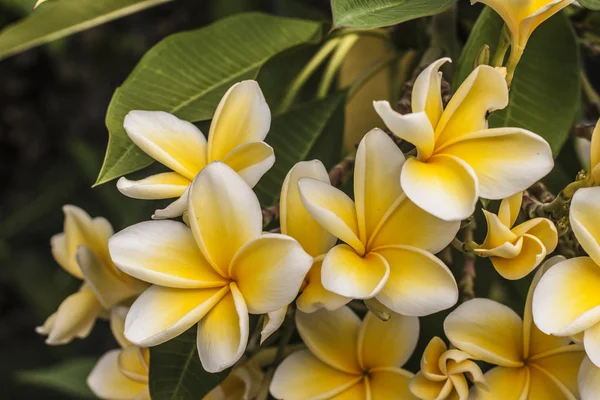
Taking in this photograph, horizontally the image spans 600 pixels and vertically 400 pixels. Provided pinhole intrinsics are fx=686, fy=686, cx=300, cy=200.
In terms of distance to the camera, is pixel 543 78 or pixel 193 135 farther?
pixel 543 78

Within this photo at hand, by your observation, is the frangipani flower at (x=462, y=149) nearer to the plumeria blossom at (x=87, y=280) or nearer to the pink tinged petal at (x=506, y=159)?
the pink tinged petal at (x=506, y=159)

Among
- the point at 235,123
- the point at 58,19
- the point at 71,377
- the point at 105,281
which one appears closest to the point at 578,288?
the point at 235,123

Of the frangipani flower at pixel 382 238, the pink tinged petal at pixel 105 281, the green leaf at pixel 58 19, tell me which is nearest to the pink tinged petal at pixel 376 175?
the frangipani flower at pixel 382 238

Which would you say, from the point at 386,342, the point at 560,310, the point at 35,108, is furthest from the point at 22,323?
the point at 560,310

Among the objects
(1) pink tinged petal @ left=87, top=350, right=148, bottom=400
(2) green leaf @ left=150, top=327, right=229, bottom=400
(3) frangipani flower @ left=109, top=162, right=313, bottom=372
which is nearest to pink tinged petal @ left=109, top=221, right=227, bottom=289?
(3) frangipani flower @ left=109, top=162, right=313, bottom=372

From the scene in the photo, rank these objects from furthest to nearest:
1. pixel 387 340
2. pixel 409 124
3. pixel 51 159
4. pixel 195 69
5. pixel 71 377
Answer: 1. pixel 51 159
2. pixel 71 377
3. pixel 195 69
4. pixel 387 340
5. pixel 409 124

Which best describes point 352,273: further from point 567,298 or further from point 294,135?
point 294,135

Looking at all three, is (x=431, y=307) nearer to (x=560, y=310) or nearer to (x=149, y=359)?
(x=560, y=310)

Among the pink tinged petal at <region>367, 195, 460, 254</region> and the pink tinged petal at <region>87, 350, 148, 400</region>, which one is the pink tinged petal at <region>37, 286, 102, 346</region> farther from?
A: the pink tinged petal at <region>367, 195, 460, 254</region>
